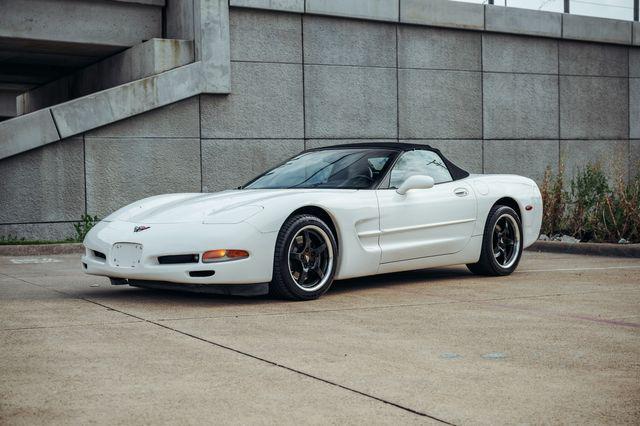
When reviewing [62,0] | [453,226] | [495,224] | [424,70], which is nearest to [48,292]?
[453,226]

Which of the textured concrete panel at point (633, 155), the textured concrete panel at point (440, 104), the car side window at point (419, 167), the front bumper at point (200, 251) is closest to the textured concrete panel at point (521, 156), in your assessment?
the textured concrete panel at point (440, 104)

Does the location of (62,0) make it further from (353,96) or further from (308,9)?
(353,96)

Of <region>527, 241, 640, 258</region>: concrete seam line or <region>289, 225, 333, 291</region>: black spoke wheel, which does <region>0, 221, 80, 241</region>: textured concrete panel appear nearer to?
<region>527, 241, 640, 258</region>: concrete seam line

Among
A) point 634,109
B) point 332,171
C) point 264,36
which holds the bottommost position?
point 332,171

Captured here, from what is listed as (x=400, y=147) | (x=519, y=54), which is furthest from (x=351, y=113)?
(x=400, y=147)

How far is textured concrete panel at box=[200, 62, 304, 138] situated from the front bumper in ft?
26.2

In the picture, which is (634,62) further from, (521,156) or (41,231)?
(41,231)

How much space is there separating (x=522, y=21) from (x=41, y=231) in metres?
9.59

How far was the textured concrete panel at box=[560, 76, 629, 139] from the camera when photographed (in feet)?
61.1

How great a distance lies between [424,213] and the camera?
812cm

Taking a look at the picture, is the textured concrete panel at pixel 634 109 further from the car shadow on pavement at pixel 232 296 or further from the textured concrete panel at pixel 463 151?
the car shadow on pavement at pixel 232 296

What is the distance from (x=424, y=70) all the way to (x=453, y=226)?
29.2 ft

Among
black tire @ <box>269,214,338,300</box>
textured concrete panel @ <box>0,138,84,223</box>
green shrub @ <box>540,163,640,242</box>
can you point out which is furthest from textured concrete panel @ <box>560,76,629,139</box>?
black tire @ <box>269,214,338,300</box>

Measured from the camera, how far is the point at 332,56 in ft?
52.2
